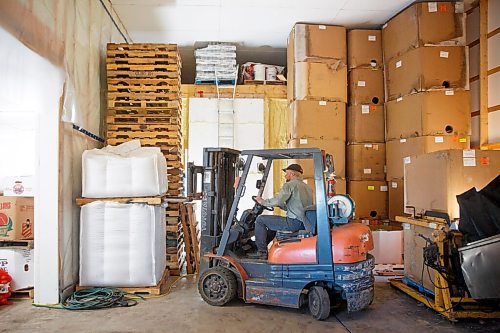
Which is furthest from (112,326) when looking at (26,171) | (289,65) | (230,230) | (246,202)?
(289,65)

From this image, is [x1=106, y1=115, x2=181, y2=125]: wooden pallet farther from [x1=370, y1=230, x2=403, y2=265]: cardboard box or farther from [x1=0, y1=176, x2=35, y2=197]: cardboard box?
[x1=370, y1=230, x2=403, y2=265]: cardboard box

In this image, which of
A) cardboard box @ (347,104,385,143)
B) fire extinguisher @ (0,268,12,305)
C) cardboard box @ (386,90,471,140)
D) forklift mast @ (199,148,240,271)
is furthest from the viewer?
cardboard box @ (347,104,385,143)

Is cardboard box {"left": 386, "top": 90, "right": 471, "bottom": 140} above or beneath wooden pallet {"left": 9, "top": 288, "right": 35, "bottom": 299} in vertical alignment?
above

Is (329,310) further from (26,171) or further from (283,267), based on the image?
(26,171)

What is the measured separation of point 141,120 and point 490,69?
18.1 feet

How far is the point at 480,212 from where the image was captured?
14.6 feet

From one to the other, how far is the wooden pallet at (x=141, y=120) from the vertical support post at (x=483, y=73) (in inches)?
190

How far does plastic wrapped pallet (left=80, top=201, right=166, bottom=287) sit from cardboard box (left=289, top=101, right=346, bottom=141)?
3.17 meters

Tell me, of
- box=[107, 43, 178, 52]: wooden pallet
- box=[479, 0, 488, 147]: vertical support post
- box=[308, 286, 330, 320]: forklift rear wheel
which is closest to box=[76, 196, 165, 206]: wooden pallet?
box=[308, 286, 330, 320]: forklift rear wheel

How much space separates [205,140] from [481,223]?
227 inches

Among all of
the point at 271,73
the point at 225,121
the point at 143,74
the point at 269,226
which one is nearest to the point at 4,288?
the point at 269,226

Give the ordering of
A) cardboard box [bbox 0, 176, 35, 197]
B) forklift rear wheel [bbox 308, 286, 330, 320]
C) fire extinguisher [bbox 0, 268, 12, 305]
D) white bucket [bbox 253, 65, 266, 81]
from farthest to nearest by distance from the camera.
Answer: white bucket [bbox 253, 65, 266, 81] < cardboard box [bbox 0, 176, 35, 197] < fire extinguisher [bbox 0, 268, 12, 305] < forklift rear wheel [bbox 308, 286, 330, 320]

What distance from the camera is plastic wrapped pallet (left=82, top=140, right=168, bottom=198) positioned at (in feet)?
18.5

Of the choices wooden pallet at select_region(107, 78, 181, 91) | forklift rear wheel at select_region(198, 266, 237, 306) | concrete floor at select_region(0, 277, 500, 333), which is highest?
wooden pallet at select_region(107, 78, 181, 91)
